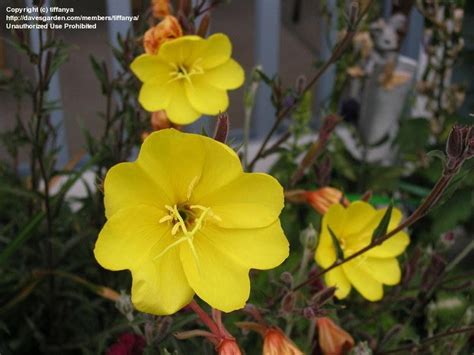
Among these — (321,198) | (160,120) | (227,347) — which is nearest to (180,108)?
(160,120)

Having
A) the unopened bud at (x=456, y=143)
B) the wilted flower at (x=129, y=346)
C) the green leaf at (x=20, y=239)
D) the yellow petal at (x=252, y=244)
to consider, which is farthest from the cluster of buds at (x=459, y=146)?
the green leaf at (x=20, y=239)

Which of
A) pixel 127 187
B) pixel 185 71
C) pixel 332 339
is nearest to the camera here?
pixel 127 187

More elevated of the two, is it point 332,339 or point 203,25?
point 203,25

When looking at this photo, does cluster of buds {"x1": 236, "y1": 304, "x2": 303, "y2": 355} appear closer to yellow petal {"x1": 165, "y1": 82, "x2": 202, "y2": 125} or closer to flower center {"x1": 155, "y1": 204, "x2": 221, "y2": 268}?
flower center {"x1": 155, "y1": 204, "x2": 221, "y2": 268}

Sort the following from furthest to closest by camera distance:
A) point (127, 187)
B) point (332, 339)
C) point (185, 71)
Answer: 1. point (185, 71)
2. point (332, 339)
3. point (127, 187)

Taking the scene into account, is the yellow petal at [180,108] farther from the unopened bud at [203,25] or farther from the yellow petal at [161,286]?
the yellow petal at [161,286]

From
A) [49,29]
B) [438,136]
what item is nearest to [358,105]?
[438,136]

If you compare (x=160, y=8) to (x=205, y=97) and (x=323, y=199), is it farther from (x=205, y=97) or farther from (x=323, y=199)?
(x=323, y=199)
